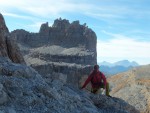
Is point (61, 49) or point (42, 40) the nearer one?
point (61, 49)

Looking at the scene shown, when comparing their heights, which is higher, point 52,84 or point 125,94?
point 52,84

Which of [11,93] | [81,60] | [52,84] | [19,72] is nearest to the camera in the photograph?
[11,93]

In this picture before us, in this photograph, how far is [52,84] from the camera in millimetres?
19844

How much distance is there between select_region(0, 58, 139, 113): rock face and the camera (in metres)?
15.3

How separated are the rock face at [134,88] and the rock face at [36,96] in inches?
1785

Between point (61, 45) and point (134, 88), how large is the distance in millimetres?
28857

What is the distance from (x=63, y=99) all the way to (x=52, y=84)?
1871 mm

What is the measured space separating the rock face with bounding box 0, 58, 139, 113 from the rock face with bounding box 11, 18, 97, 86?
1962 inches

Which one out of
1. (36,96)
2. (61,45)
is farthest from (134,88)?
(36,96)

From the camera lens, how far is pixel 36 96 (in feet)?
54.2

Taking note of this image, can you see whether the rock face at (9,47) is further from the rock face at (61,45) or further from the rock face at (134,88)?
the rock face at (61,45)

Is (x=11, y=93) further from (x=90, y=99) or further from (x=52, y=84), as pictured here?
(x=90, y=99)

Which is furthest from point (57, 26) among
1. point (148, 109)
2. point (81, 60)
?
point (148, 109)

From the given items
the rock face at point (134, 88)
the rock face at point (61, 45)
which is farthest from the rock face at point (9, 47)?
the rock face at point (61, 45)
